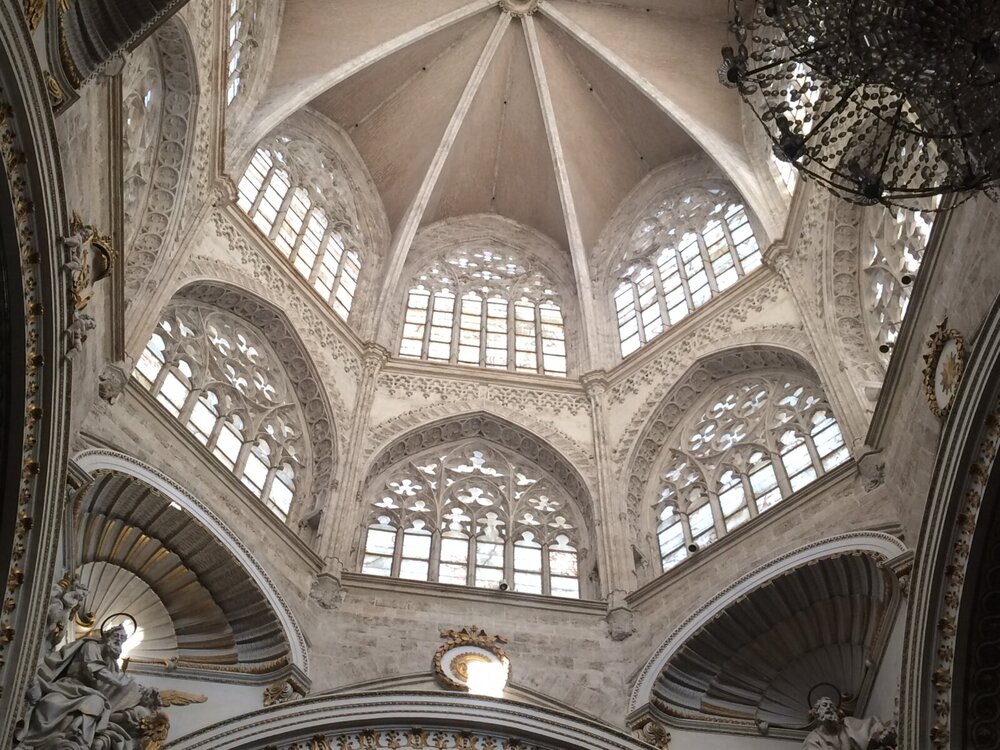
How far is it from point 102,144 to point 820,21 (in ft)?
21.7

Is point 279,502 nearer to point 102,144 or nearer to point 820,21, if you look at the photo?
point 102,144

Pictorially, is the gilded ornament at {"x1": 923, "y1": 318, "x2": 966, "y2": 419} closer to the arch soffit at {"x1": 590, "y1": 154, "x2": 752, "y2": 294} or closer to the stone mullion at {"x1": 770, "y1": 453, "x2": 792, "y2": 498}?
the stone mullion at {"x1": 770, "y1": 453, "x2": 792, "y2": 498}

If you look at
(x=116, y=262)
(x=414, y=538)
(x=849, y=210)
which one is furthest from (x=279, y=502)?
(x=849, y=210)

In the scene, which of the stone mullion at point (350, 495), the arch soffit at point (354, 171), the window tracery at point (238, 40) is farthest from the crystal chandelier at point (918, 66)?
the arch soffit at point (354, 171)

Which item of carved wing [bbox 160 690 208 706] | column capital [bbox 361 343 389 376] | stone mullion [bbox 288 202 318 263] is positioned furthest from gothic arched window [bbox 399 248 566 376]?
carved wing [bbox 160 690 208 706]

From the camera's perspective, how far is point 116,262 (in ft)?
36.5

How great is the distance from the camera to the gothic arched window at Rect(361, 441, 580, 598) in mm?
14445

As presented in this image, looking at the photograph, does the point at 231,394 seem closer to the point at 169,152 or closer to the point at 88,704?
the point at 169,152

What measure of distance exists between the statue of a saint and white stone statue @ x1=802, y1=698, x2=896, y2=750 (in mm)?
6205

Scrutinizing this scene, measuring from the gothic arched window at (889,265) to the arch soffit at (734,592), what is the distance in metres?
2.44

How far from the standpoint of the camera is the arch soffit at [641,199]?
20109 mm

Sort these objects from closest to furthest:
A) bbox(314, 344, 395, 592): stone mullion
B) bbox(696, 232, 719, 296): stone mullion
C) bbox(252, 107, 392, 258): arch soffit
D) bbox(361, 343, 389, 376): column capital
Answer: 1. bbox(314, 344, 395, 592): stone mullion
2. bbox(361, 343, 389, 376): column capital
3. bbox(696, 232, 719, 296): stone mullion
4. bbox(252, 107, 392, 258): arch soffit

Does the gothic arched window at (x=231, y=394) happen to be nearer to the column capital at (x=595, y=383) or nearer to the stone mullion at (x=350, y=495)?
the stone mullion at (x=350, y=495)

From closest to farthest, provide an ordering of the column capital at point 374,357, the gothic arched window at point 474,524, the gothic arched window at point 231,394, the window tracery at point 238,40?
the gothic arched window at point 231,394
the gothic arched window at point 474,524
the window tracery at point 238,40
the column capital at point 374,357
